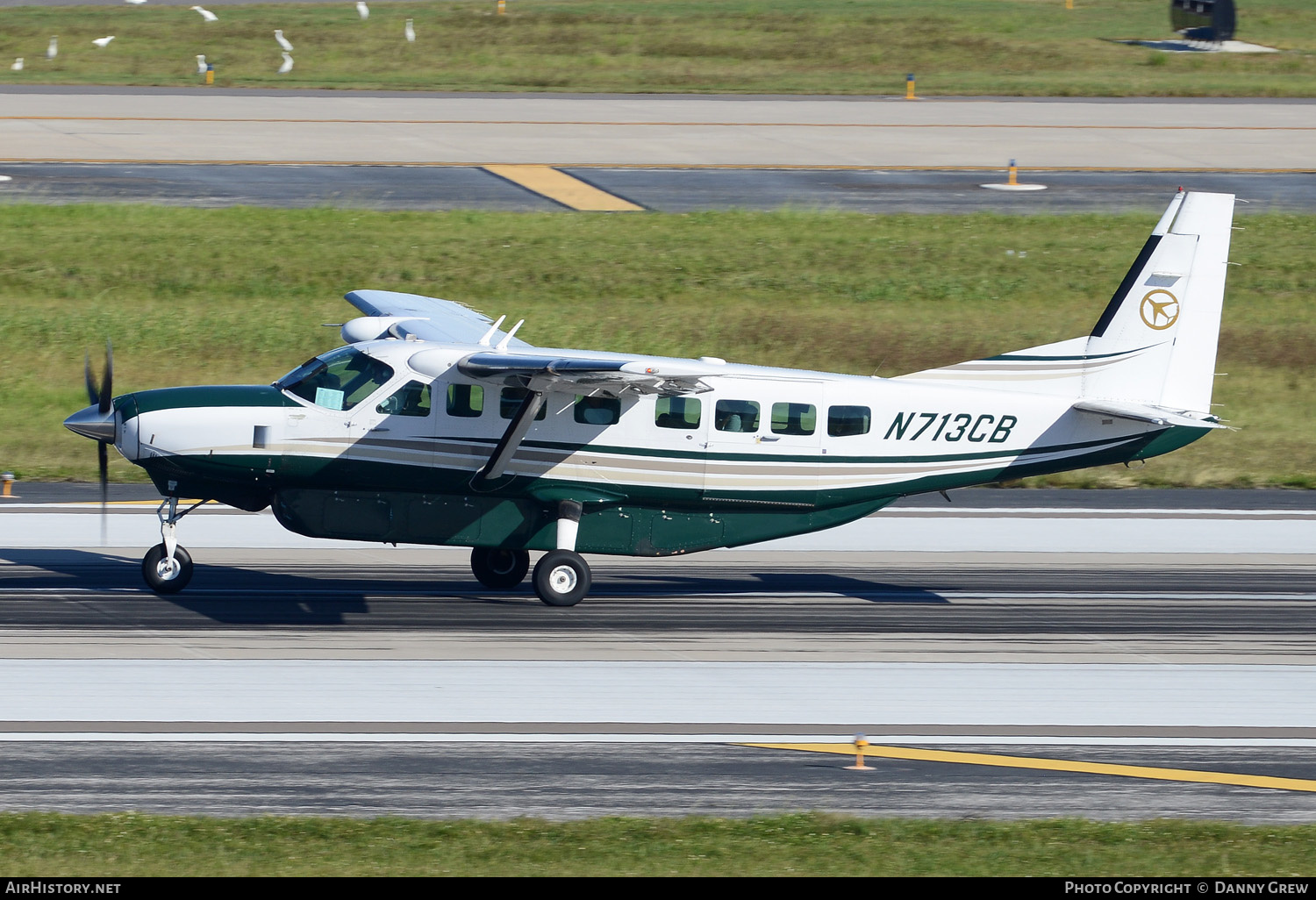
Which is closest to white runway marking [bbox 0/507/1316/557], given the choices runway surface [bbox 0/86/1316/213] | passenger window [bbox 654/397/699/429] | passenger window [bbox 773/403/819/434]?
passenger window [bbox 773/403/819/434]

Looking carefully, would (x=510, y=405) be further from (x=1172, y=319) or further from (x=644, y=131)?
(x=644, y=131)

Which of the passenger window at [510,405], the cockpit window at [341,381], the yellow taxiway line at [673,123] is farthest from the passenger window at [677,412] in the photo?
the yellow taxiway line at [673,123]

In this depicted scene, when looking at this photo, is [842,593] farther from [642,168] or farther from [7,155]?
[7,155]

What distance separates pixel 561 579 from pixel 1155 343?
713cm

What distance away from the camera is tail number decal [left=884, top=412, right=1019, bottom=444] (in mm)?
16984

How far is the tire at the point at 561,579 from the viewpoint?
55.6ft

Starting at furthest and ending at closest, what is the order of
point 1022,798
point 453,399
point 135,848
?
point 453,399
point 1022,798
point 135,848

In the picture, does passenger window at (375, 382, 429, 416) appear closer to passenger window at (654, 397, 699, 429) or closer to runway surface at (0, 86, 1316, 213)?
passenger window at (654, 397, 699, 429)

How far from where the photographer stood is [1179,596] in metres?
18.2

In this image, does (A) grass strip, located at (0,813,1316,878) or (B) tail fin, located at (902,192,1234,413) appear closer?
(A) grass strip, located at (0,813,1316,878)

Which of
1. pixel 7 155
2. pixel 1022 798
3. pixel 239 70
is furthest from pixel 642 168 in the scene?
pixel 1022 798

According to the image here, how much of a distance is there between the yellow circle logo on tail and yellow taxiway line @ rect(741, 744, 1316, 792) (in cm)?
636

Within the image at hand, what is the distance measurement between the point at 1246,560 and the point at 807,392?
22.5ft

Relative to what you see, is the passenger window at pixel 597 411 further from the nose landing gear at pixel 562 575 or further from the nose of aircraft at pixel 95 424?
the nose of aircraft at pixel 95 424
